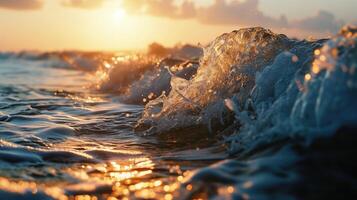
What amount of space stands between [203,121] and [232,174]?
74.0 inches

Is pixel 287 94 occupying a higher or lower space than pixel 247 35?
lower

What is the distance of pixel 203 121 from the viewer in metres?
4.59

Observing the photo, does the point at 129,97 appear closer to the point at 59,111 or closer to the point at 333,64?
the point at 59,111

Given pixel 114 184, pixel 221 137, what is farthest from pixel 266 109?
pixel 114 184

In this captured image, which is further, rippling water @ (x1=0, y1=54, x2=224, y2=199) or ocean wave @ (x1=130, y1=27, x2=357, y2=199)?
rippling water @ (x1=0, y1=54, x2=224, y2=199)

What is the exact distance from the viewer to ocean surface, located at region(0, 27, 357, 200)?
104 inches

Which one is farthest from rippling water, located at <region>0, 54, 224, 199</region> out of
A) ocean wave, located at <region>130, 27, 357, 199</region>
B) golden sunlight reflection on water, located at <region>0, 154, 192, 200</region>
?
ocean wave, located at <region>130, 27, 357, 199</region>

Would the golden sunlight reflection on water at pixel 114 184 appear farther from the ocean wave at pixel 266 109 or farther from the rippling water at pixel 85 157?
the ocean wave at pixel 266 109

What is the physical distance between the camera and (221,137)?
408 centimetres

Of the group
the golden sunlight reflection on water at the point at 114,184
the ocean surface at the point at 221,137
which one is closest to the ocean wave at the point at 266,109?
the ocean surface at the point at 221,137

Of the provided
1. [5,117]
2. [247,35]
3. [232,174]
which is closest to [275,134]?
[232,174]

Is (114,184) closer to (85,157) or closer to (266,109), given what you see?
(85,157)

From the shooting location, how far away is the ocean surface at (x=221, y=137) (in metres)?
2.63

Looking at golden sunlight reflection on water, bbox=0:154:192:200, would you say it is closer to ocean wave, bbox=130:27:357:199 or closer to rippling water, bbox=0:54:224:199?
rippling water, bbox=0:54:224:199
